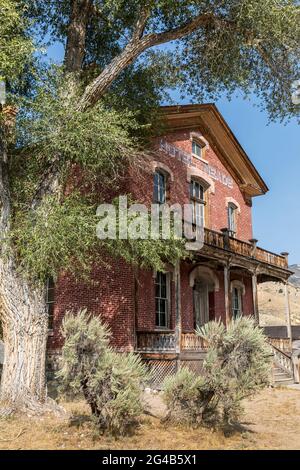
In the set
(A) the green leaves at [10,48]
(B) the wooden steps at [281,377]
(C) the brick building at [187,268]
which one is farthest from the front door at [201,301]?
(A) the green leaves at [10,48]

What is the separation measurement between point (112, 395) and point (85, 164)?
5.22 meters

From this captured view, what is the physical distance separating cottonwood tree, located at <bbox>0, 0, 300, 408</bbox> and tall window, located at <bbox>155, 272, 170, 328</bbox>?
14.3 feet

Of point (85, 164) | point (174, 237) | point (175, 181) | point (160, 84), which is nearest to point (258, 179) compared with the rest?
point (175, 181)

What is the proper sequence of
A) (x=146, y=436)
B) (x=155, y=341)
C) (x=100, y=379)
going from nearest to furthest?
1. (x=100, y=379)
2. (x=146, y=436)
3. (x=155, y=341)

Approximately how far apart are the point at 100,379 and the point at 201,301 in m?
12.4

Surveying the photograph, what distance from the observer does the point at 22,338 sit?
9.34m

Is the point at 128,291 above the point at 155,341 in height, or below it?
above

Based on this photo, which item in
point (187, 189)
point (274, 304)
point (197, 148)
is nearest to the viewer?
point (187, 189)

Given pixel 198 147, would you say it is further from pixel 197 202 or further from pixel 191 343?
pixel 191 343

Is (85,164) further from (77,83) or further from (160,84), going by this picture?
(160,84)

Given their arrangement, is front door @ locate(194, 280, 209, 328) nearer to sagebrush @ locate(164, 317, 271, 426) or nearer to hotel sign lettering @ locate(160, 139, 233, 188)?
hotel sign lettering @ locate(160, 139, 233, 188)

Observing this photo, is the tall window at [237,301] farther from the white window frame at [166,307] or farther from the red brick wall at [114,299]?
the red brick wall at [114,299]

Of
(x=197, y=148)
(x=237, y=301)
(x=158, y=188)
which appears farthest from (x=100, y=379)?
(x=237, y=301)

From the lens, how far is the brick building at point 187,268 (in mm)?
14461
